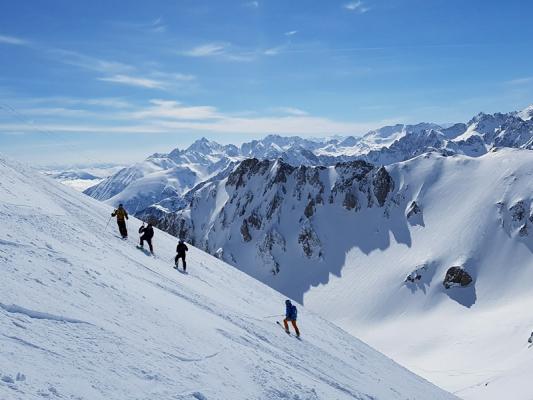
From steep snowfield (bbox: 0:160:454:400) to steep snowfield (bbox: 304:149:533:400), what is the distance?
48.9 metres

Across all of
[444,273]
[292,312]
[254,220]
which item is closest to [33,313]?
[292,312]

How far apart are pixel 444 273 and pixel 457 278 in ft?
12.8

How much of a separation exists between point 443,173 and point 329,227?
4196 centimetres

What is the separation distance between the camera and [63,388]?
9539 mm

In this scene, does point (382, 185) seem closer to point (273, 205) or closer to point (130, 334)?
point (273, 205)

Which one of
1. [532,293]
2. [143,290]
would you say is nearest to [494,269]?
[532,293]

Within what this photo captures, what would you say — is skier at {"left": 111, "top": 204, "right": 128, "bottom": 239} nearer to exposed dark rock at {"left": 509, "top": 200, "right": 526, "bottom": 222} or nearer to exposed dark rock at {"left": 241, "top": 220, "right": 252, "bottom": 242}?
exposed dark rock at {"left": 509, "top": 200, "right": 526, "bottom": 222}

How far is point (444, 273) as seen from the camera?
119000 mm

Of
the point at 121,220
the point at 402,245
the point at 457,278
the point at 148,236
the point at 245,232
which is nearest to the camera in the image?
the point at 148,236

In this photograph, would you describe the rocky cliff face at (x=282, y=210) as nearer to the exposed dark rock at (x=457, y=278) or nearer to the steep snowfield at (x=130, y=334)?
the exposed dark rock at (x=457, y=278)

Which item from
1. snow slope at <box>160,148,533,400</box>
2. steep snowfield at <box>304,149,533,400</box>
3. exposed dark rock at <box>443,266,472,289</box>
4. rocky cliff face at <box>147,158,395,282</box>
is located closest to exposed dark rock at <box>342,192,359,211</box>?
rocky cliff face at <box>147,158,395,282</box>

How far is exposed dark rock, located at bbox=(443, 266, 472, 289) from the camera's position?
11519 centimetres

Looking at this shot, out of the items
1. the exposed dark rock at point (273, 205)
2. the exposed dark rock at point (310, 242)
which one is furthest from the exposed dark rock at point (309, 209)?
the exposed dark rock at point (273, 205)

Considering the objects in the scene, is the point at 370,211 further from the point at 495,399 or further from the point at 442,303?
the point at 495,399
